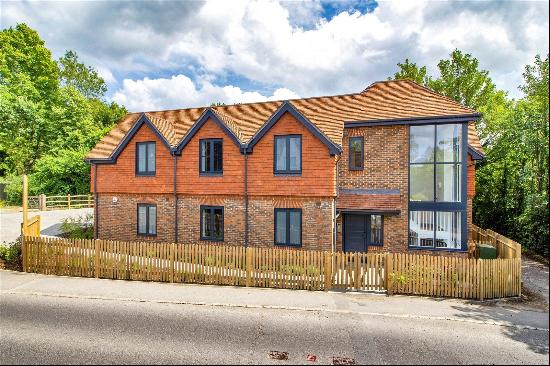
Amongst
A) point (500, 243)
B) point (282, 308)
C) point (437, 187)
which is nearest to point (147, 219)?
point (282, 308)

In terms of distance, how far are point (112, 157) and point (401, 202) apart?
15.9 m

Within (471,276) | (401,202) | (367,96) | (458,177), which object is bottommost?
(471,276)

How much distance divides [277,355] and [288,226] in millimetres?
8573

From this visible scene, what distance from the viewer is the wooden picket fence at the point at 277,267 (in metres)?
11.0

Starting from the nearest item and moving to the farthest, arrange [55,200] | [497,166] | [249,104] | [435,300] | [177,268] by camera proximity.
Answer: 1. [435,300]
2. [177,268]
3. [249,104]
4. [497,166]
5. [55,200]

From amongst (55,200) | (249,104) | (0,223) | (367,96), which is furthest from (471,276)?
(55,200)

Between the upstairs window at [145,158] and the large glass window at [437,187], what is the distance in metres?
13.7

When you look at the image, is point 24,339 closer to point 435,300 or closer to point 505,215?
point 435,300

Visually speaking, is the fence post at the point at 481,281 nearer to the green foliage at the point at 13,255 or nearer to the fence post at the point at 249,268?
the fence post at the point at 249,268

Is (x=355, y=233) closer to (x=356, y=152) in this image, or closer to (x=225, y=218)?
(x=356, y=152)

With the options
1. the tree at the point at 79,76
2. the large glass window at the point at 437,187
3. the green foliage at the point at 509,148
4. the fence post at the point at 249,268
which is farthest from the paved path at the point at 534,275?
the tree at the point at 79,76

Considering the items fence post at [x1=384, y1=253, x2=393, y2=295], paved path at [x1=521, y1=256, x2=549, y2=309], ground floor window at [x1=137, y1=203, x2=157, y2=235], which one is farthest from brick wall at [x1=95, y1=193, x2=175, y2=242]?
paved path at [x1=521, y1=256, x2=549, y2=309]

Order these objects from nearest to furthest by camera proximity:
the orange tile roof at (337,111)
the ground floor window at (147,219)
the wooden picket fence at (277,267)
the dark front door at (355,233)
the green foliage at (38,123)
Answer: the wooden picket fence at (277,267)
the orange tile roof at (337,111)
the dark front door at (355,233)
the ground floor window at (147,219)
the green foliage at (38,123)

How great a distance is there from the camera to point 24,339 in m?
7.80
